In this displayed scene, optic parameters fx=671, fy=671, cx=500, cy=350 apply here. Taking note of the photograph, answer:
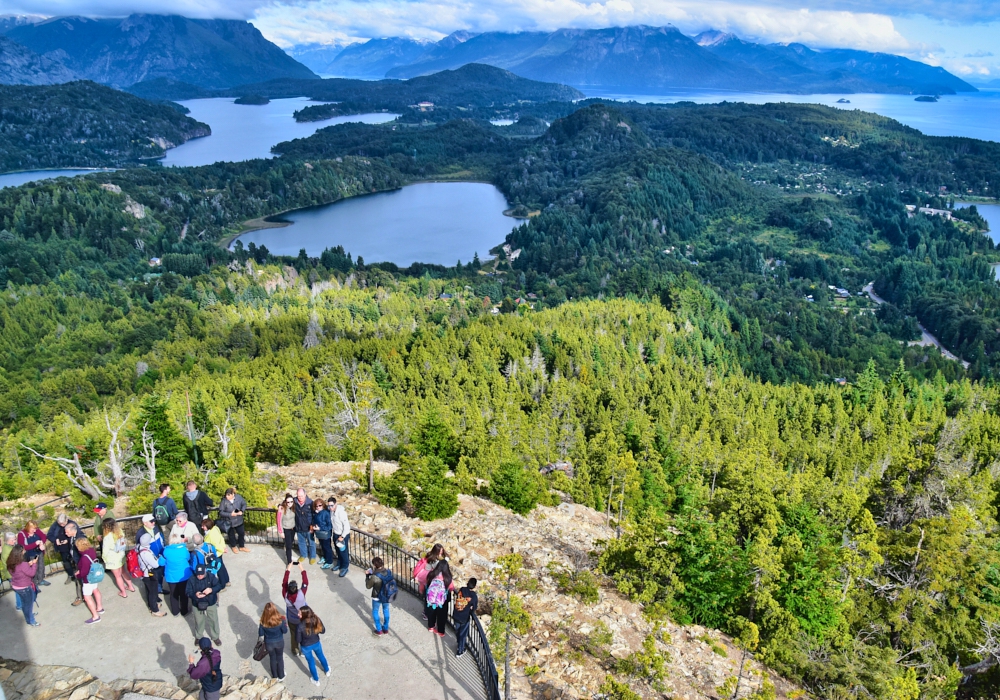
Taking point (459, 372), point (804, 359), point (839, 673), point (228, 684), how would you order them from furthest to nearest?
point (804, 359)
point (459, 372)
point (839, 673)
point (228, 684)

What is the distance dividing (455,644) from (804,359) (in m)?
109

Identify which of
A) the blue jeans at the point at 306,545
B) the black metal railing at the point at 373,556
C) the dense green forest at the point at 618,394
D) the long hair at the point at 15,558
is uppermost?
the long hair at the point at 15,558

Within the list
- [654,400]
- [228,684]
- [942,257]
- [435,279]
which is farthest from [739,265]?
[228,684]

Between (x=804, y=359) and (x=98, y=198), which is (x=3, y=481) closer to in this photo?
(x=804, y=359)

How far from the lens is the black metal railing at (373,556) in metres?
13.5

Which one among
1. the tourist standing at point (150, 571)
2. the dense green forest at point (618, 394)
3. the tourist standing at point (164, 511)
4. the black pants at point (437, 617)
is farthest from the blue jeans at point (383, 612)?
the dense green forest at point (618, 394)

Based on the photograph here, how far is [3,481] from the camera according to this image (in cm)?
2677

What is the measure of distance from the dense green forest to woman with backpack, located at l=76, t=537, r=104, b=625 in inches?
308

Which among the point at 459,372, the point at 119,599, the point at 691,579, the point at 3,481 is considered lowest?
the point at 459,372

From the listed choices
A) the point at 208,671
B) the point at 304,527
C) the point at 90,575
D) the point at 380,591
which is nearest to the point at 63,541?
the point at 90,575

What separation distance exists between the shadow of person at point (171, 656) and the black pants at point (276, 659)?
191 centimetres

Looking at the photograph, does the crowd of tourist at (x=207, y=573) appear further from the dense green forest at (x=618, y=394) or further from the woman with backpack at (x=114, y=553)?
the dense green forest at (x=618, y=394)

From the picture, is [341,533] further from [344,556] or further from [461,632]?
[461,632]

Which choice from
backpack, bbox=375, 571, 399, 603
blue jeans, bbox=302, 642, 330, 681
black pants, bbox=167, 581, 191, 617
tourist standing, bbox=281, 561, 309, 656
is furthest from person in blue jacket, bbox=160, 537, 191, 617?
backpack, bbox=375, 571, 399, 603
